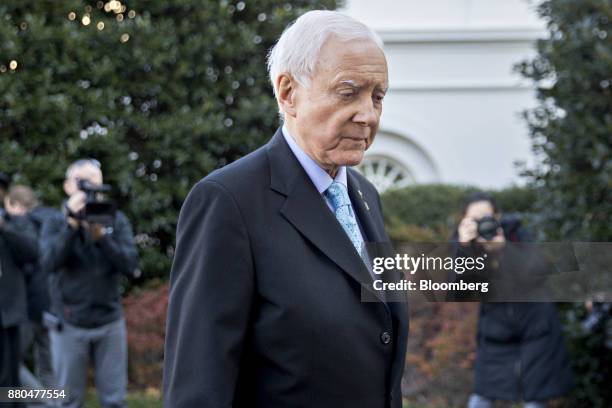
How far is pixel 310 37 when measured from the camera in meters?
2.68

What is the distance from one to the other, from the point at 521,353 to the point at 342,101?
15.3 ft

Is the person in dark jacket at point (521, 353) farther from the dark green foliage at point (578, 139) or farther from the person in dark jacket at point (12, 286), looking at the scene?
the person in dark jacket at point (12, 286)

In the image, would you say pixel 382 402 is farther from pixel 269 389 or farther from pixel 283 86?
pixel 283 86

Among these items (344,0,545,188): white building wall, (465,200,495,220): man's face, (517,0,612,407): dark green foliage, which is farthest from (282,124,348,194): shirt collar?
(344,0,545,188): white building wall

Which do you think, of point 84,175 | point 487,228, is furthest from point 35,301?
point 487,228

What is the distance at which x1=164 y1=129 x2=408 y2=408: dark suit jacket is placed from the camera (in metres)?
2.60

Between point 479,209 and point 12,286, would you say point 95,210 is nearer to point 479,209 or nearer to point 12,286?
point 12,286

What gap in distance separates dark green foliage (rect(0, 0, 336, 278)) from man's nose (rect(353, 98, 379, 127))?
23.2ft

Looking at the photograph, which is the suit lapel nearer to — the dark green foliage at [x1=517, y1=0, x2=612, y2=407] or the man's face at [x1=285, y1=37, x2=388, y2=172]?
the man's face at [x1=285, y1=37, x2=388, y2=172]

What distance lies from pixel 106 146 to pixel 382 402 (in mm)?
7231

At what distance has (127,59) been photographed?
983cm

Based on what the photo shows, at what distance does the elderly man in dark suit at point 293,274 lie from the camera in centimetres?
261

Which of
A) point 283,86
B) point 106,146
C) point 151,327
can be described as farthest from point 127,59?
point 283,86

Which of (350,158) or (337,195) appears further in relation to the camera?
(337,195)
